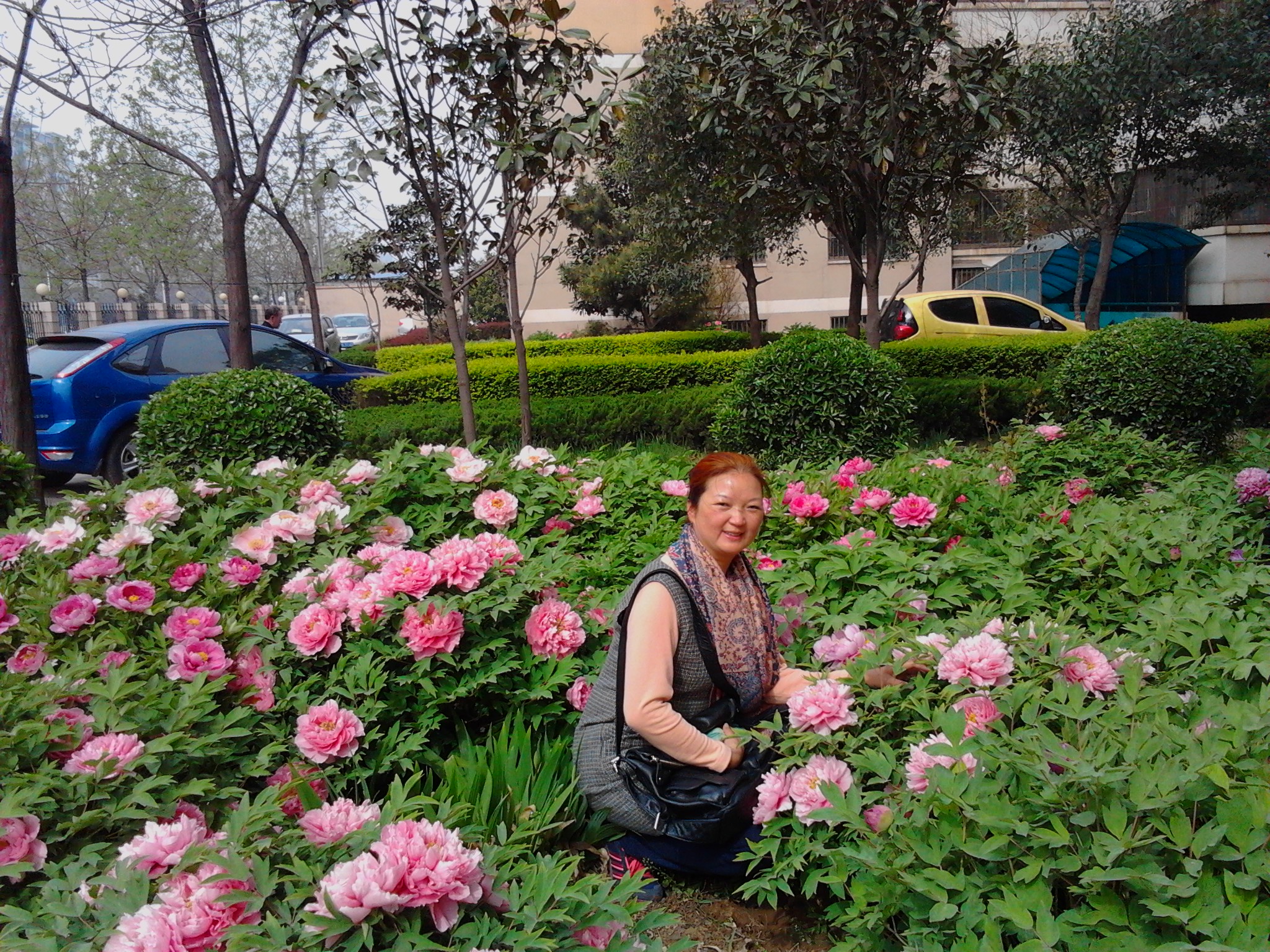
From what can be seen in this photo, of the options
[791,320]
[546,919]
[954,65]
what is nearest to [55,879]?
[546,919]

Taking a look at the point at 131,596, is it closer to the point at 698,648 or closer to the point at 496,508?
the point at 496,508

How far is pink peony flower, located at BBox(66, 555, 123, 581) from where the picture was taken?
3.11 m

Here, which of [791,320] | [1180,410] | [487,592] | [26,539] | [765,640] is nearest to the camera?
[765,640]

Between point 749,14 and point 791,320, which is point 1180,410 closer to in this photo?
point 749,14

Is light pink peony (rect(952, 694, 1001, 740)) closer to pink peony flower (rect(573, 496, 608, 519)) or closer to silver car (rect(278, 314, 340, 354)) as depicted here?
pink peony flower (rect(573, 496, 608, 519))

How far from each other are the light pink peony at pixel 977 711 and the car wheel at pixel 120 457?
7.86 metres

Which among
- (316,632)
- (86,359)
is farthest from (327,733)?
(86,359)

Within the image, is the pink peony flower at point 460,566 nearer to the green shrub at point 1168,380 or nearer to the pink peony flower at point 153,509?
the pink peony flower at point 153,509

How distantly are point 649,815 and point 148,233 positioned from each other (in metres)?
31.4

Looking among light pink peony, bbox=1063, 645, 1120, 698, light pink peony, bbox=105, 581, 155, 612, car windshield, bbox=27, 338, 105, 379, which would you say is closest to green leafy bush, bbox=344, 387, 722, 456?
car windshield, bbox=27, 338, 105, 379

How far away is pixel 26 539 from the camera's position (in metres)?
3.43

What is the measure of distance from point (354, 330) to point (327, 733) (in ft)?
115

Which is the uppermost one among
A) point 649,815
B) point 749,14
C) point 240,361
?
point 749,14

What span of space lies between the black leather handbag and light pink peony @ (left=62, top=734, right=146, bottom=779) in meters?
1.10
